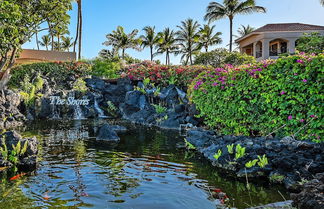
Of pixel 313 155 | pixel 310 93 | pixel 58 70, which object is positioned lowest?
pixel 313 155

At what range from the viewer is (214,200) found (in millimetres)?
4680

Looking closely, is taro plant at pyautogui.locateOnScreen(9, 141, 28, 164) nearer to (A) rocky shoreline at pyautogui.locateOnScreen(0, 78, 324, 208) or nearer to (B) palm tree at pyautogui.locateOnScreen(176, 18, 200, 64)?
(A) rocky shoreline at pyautogui.locateOnScreen(0, 78, 324, 208)

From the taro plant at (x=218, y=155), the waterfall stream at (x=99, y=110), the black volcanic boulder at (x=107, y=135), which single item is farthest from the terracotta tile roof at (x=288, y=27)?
the taro plant at (x=218, y=155)

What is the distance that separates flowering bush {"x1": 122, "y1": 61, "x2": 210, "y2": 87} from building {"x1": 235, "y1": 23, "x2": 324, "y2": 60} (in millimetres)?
18684

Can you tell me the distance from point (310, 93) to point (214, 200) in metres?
4.05

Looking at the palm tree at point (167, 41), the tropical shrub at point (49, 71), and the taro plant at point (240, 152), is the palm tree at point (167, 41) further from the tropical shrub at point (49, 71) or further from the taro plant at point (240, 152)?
the taro plant at point (240, 152)

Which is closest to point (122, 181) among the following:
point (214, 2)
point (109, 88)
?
point (109, 88)

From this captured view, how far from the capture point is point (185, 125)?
44.7 feet

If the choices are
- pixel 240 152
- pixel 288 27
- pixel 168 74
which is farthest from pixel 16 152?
pixel 288 27

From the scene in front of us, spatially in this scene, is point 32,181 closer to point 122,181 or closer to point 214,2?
point 122,181

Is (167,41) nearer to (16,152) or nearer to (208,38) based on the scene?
(208,38)

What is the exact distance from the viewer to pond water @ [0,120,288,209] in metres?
4.55

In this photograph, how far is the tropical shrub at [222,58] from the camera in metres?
27.9

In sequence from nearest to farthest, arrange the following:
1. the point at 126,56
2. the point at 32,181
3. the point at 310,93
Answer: the point at 32,181
the point at 310,93
the point at 126,56
